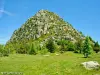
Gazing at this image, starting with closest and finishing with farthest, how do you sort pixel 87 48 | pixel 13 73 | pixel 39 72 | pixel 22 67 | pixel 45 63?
pixel 13 73, pixel 39 72, pixel 22 67, pixel 45 63, pixel 87 48

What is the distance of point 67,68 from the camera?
63.3m

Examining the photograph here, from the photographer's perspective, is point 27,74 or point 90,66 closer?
point 27,74

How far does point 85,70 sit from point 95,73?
326 cm

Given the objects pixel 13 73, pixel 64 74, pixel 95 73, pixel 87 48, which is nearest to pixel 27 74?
pixel 13 73

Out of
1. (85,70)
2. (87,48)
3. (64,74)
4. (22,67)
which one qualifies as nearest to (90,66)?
(85,70)

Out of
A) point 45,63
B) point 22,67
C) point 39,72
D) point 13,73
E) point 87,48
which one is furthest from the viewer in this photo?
point 87,48

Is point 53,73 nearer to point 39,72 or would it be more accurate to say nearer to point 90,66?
point 39,72

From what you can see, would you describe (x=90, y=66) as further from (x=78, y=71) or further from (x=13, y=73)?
(x=13, y=73)

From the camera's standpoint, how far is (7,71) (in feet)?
192

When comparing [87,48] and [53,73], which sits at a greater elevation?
[87,48]

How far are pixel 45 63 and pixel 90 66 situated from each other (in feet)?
46.2

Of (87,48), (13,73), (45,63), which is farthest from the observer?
(87,48)

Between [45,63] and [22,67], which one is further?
[45,63]

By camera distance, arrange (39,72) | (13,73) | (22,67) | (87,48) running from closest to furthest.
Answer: (13,73) → (39,72) → (22,67) → (87,48)
